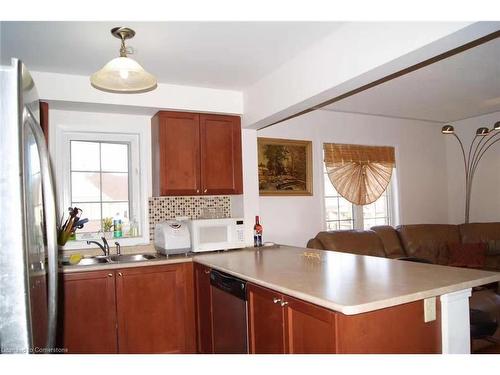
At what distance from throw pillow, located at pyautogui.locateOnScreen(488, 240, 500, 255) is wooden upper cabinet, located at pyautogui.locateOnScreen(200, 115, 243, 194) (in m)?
3.16

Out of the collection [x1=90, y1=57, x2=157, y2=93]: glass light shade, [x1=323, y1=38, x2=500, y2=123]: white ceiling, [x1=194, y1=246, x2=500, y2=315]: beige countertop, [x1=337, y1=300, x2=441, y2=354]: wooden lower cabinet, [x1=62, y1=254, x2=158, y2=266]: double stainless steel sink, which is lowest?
[x1=337, y1=300, x2=441, y2=354]: wooden lower cabinet

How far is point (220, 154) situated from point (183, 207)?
0.65 meters

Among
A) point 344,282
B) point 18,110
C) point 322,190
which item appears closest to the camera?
point 18,110

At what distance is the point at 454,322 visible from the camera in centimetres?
179

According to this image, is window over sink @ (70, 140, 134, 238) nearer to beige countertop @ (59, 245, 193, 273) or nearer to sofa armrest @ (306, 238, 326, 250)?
beige countertop @ (59, 245, 193, 273)

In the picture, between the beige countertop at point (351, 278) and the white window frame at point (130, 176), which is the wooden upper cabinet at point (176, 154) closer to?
the white window frame at point (130, 176)

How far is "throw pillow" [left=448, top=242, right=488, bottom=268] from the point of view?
425 cm

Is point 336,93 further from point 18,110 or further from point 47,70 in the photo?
point 47,70

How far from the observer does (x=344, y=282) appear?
1.88 metres

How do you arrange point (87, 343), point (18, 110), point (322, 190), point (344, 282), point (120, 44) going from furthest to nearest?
1. point (322, 190)
2. point (87, 343)
3. point (120, 44)
4. point (344, 282)
5. point (18, 110)

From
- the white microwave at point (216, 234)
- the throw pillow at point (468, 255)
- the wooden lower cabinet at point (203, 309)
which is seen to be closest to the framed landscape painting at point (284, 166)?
the white microwave at point (216, 234)

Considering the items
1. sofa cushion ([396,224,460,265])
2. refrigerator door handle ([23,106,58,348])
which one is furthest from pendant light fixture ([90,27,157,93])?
sofa cushion ([396,224,460,265])
